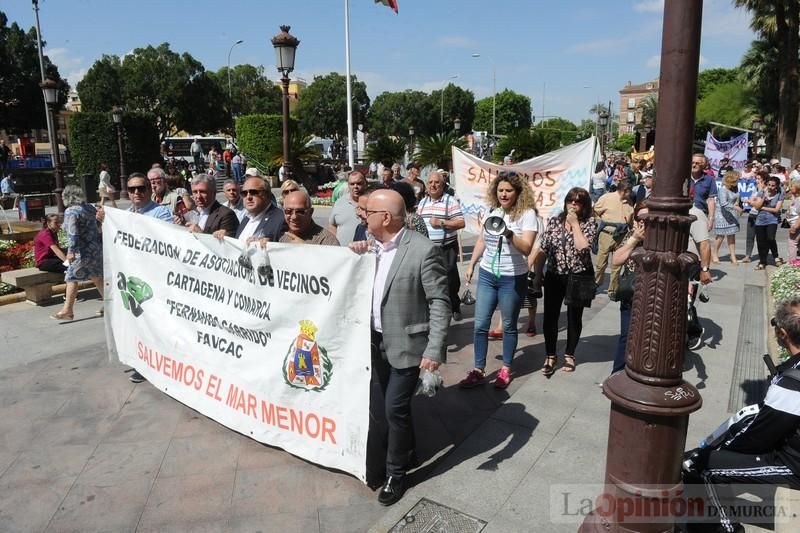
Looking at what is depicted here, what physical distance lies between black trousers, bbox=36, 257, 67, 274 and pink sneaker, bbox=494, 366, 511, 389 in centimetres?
635

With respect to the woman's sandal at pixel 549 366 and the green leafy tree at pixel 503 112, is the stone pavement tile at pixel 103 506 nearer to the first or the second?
the woman's sandal at pixel 549 366

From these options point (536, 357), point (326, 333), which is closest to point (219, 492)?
point (326, 333)

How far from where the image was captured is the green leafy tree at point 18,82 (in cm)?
4641

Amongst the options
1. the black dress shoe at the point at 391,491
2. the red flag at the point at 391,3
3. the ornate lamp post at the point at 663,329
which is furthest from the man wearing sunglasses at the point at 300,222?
the red flag at the point at 391,3

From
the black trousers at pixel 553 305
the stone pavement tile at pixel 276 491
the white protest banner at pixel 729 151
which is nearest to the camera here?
the stone pavement tile at pixel 276 491

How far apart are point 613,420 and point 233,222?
3.60 meters

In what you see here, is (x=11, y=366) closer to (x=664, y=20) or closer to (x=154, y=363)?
(x=154, y=363)

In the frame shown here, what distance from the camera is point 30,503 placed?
3.39 metres

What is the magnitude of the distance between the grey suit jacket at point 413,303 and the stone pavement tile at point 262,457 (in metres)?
1.13

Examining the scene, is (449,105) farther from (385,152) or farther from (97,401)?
(97,401)

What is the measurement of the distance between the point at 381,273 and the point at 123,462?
2191 mm

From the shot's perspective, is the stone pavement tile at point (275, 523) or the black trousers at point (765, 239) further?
the black trousers at point (765, 239)

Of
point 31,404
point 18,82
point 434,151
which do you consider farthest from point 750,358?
point 18,82

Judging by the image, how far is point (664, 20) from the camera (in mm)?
2354
